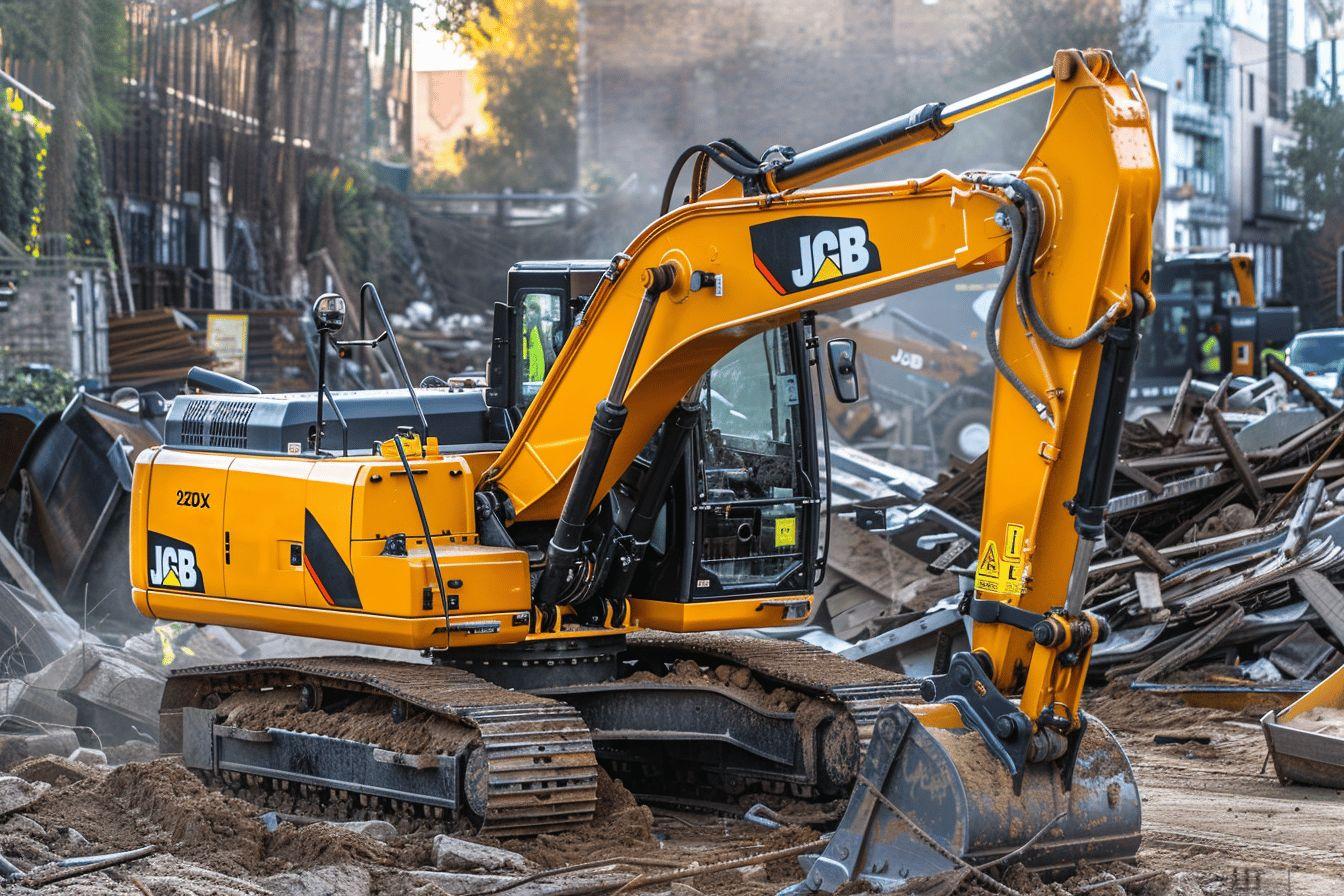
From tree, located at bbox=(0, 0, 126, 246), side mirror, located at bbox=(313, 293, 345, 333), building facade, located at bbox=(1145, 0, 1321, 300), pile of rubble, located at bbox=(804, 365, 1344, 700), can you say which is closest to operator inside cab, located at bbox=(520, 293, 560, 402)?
side mirror, located at bbox=(313, 293, 345, 333)

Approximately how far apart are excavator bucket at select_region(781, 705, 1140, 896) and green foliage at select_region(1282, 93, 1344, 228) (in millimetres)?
48019

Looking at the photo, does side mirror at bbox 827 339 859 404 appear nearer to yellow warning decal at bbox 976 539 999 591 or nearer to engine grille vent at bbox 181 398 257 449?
yellow warning decal at bbox 976 539 999 591

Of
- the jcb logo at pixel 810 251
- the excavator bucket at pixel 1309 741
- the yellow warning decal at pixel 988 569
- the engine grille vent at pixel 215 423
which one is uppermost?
the jcb logo at pixel 810 251

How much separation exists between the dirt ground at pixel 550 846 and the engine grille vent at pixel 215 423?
1650mm

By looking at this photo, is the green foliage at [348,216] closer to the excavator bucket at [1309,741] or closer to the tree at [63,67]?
the tree at [63,67]

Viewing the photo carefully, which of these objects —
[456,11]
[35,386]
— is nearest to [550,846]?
[35,386]

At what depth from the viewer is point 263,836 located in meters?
7.18

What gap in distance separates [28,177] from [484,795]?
1841 centimetres

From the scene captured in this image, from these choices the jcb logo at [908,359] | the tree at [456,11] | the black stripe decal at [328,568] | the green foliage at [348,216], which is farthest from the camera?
the tree at [456,11]

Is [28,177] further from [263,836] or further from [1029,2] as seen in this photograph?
[1029,2]

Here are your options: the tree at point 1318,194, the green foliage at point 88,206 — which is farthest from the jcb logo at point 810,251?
the tree at point 1318,194

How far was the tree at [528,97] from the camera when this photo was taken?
2120 inches

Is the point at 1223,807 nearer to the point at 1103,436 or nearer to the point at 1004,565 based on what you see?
the point at 1004,565

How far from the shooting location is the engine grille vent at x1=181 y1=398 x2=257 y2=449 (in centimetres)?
859
